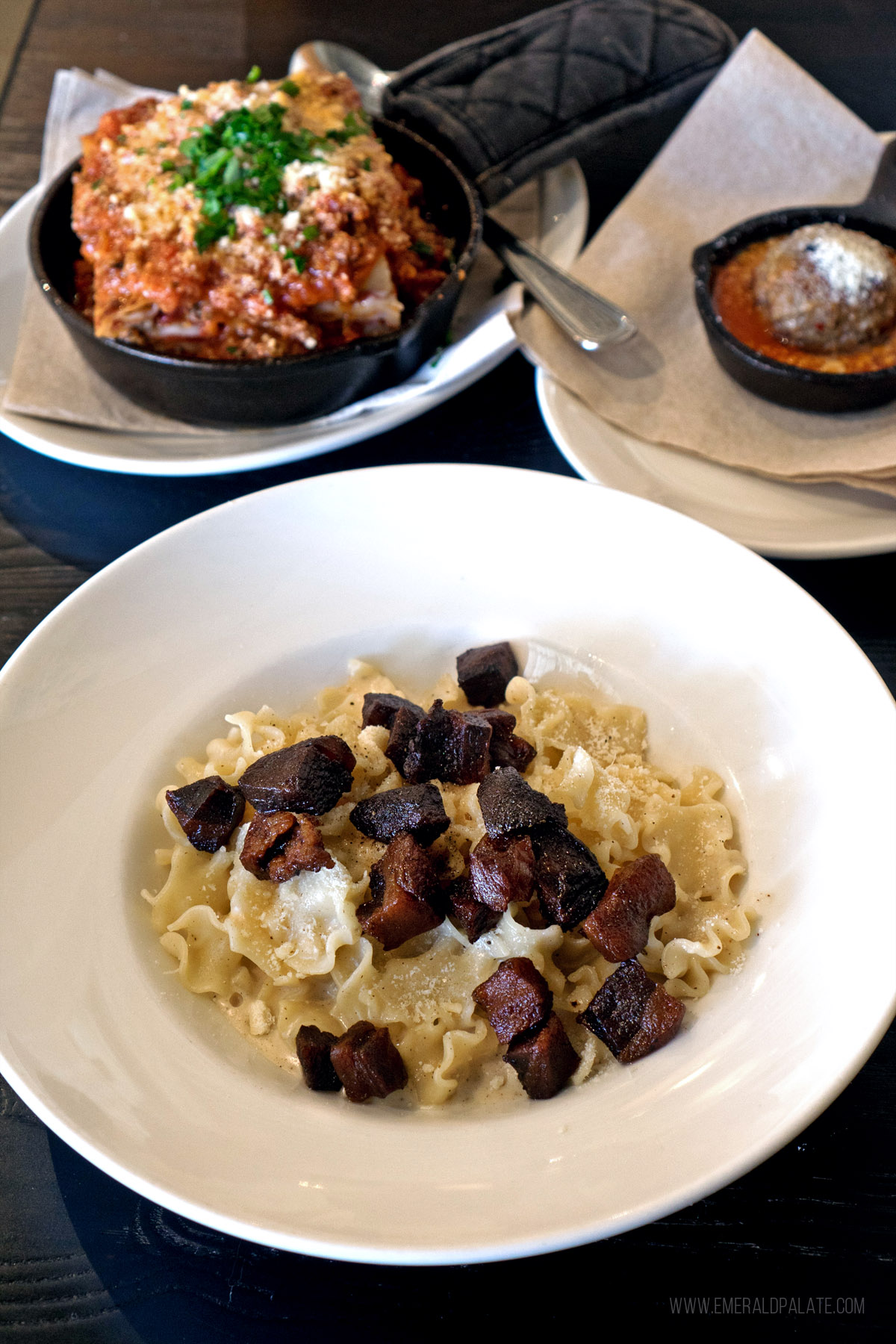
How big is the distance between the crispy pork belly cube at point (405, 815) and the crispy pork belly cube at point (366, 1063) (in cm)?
Result: 55

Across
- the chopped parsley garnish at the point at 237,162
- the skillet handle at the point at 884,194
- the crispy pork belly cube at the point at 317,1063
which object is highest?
the chopped parsley garnish at the point at 237,162

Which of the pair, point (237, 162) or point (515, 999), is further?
point (237, 162)

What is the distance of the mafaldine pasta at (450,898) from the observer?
102 inches

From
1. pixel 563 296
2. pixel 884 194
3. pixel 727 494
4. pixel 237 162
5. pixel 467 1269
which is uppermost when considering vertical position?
pixel 237 162

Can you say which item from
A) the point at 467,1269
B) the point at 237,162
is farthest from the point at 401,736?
the point at 237,162

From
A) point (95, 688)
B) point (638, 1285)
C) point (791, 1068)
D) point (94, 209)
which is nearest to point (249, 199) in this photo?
point (94, 209)

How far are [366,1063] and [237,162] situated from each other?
349cm

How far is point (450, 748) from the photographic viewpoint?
302 cm

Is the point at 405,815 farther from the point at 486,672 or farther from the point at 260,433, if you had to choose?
the point at 260,433

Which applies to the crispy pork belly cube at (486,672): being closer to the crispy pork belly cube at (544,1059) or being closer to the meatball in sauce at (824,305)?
the crispy pork belly cube at (544,1059)

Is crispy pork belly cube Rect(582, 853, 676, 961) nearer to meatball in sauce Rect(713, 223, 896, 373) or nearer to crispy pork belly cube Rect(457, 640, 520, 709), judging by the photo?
crispy pork belly cube Rect(457, 640, 520, 709)

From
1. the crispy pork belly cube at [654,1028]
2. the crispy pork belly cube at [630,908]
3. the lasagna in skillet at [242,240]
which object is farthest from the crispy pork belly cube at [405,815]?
the lasagna in skillet at [242,240]

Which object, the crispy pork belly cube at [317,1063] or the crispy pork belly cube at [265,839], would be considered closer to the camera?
the crispy pork belly cube at [317,1063]

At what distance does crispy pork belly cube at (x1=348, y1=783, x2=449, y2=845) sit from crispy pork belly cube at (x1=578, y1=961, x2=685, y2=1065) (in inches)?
25.3
